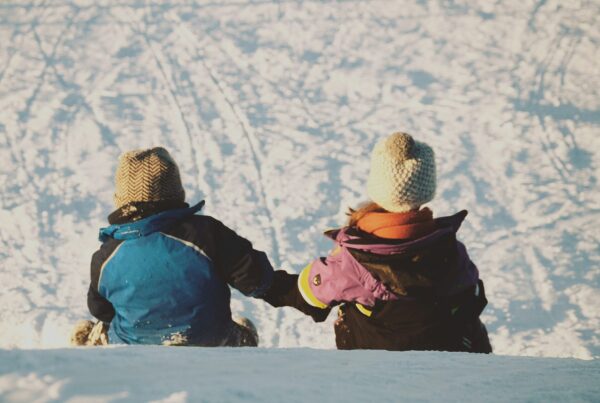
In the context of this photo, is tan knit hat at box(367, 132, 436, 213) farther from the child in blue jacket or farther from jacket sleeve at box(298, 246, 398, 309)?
the child in blue jacket

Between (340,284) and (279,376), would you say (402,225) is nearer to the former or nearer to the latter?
(340,284)

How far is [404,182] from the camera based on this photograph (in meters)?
2.16

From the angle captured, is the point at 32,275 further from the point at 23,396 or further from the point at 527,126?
the point at 527,126

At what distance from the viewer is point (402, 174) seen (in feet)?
7.09

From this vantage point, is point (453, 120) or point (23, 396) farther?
point (453, 120)

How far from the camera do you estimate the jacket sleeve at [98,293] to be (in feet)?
7.59

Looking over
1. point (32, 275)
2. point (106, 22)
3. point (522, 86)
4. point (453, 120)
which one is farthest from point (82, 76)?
point (522, 86)

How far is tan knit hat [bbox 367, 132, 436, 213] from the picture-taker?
216 centimetres

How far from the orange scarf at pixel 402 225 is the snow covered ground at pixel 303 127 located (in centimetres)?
184

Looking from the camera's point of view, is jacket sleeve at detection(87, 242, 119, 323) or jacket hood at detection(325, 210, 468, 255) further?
jacket sleeve at detection(87, 242, 119, 323)

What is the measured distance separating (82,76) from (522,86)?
4424 millimetres

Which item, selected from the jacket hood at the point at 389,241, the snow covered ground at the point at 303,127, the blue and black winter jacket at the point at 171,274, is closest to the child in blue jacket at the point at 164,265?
the blue and black winter jacket at the point at 171,274

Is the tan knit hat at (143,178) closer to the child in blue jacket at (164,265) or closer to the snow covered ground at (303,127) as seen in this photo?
the child in blue jacket at (164,265)

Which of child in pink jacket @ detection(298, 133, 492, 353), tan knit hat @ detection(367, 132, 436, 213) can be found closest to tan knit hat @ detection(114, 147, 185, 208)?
child in pink jacket @ detection(298, 133, 492, 353)
